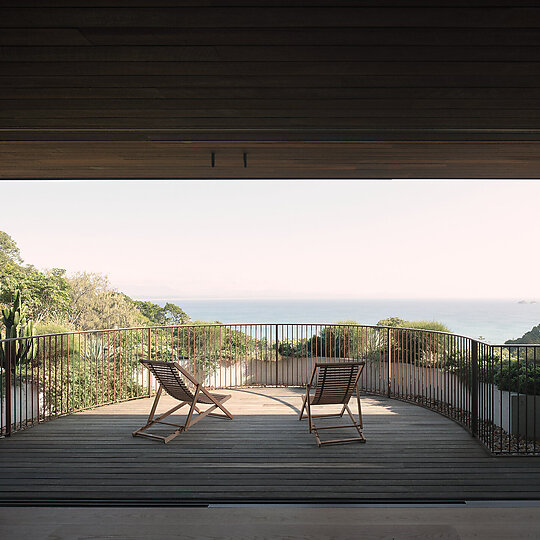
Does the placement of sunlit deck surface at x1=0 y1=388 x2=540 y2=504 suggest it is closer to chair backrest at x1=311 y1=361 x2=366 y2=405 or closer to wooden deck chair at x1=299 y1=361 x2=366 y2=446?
wooden deck chair at x1=299 y1=361 x2=366 y2=446

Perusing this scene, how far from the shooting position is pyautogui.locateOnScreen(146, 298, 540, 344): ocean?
48656 mm

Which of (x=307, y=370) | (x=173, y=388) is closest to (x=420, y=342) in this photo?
(x=307, y=370)

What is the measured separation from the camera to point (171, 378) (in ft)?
15.8

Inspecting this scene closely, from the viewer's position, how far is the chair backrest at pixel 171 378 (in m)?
4.74

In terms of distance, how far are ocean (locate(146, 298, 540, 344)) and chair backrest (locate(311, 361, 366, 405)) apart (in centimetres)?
4279

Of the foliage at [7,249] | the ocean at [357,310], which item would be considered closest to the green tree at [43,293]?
the foliage at [7,249]

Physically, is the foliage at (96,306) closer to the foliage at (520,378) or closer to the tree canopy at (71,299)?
the tree canopy at (71,299)

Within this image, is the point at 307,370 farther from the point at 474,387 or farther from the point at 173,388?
the point at 474,387
